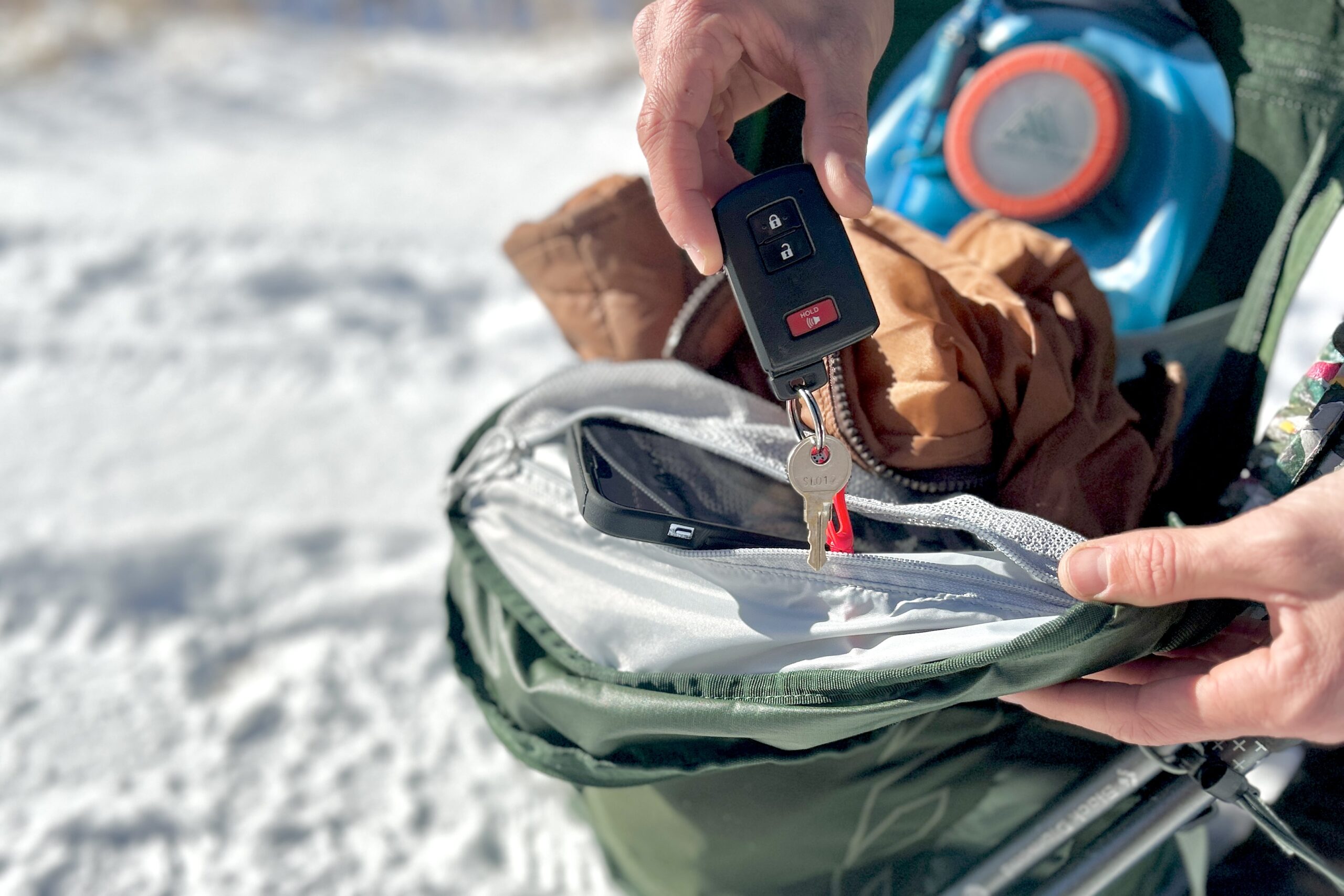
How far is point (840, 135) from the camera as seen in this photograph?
693mm

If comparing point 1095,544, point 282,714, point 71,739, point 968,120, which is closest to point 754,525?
point 1095,544

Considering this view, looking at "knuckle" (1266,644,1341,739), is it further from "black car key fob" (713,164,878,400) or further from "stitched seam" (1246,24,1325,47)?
"stitched seam" (1246,24,1325,47)

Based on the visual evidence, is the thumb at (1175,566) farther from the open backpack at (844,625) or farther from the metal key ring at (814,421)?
the metal key ring at (814,421)

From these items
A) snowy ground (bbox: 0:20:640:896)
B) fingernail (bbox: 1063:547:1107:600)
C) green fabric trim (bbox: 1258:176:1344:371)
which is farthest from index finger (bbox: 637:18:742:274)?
snowy ground (bbox: 0:20:640:896)

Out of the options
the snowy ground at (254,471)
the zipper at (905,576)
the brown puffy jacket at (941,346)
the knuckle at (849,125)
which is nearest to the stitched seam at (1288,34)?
the brown puffy jacket at (941,346)

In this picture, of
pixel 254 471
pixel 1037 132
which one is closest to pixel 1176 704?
pixel 1037 132

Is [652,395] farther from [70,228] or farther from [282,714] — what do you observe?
[70,228]

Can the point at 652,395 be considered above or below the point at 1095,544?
above

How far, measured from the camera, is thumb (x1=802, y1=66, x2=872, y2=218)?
0.67m

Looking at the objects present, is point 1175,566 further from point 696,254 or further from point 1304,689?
point 696,254

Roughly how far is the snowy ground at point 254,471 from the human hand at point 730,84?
2.80ft

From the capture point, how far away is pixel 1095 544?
0.62 metres

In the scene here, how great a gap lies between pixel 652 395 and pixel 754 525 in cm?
16

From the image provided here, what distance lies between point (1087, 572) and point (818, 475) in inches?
7.4
